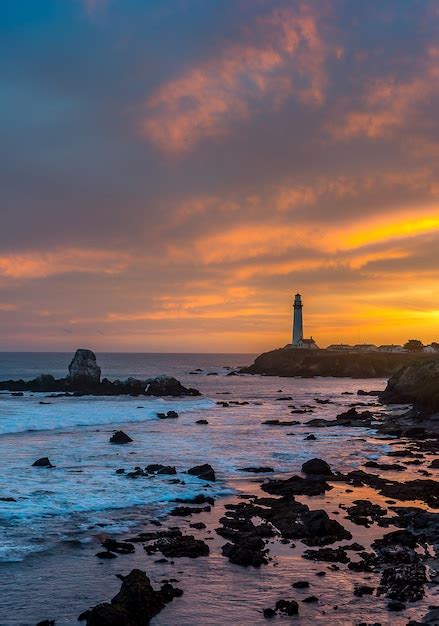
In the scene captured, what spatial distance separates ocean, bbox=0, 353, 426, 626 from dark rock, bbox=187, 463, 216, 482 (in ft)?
1.40

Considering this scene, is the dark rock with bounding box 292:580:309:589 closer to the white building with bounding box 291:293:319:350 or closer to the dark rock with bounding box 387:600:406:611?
the dark rock with bounding box 387:600:406:611

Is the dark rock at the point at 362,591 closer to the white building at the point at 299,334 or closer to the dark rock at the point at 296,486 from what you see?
the dark rock at the point at 296,486

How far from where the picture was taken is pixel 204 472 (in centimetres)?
2492

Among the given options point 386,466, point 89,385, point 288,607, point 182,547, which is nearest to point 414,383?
point 386,466

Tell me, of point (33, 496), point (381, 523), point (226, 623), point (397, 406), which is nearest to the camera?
point (226, 623)

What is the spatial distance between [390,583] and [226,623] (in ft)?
13.3

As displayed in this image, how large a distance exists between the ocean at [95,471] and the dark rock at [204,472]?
0.43 meters

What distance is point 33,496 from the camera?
20.9 metres

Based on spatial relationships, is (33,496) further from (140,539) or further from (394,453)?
(394,453)

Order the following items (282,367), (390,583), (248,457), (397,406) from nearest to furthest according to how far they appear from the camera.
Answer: (390,583) < (248,457) < (397,406) < (282,367)

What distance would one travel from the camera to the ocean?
514 inches

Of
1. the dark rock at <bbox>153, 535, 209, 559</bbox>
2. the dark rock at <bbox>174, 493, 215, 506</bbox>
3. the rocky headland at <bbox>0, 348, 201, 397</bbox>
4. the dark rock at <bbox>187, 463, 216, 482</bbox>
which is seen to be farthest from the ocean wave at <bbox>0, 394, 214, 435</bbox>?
the dark rock at <bbox>153, 535, 209, 559</bbox>

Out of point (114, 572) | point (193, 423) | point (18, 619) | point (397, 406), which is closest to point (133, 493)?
point (114, 572)

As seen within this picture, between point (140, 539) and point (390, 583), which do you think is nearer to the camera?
point (390, 583)
